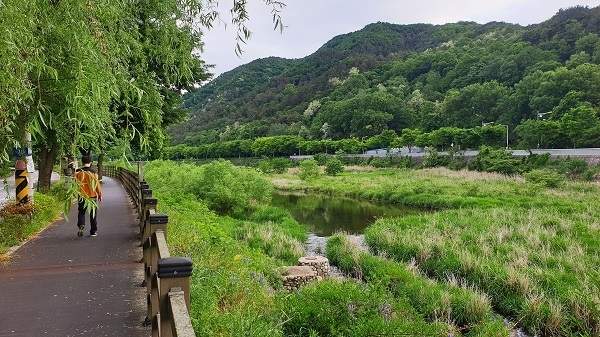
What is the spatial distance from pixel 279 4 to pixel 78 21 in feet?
5.62

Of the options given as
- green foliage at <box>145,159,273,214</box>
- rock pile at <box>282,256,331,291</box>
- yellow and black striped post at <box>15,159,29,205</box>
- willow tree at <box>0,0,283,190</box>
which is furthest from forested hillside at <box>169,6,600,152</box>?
willow tree at <box>0,0,283,190</box>

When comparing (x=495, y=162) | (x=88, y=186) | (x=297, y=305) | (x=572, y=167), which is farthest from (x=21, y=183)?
(x=495, y=162)

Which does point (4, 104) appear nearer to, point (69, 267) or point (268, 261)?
point (69, 267)

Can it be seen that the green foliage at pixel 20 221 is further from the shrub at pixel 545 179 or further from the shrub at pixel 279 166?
the shrub at pixel 279 166

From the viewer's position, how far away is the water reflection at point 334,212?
20.8m

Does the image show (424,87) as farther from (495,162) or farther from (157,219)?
(157,219)

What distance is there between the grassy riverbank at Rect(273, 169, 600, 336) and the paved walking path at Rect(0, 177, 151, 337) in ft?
20.1

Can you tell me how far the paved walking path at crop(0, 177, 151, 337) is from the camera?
177 inches

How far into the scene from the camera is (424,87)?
9700cm

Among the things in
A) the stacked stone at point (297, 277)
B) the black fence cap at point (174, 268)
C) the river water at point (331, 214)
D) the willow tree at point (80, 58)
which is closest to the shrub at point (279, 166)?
the river water at point (331, 214)

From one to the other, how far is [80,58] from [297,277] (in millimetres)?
6953

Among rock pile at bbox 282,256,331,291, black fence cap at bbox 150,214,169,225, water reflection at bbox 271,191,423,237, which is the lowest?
water reflection at bbox 271,191,423,237

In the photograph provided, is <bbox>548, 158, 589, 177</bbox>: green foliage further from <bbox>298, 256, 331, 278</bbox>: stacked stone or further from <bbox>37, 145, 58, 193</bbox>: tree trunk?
<bbox>37, 145, 58, 193</bbox>: tree trunk

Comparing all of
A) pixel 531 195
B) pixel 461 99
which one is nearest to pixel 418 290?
pixel 531 195
